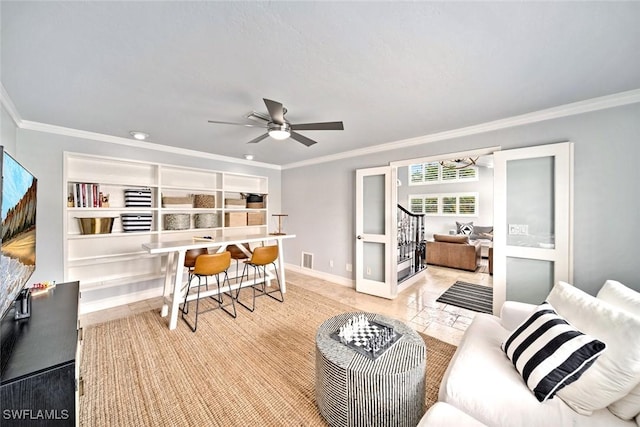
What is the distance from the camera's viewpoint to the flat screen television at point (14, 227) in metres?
1.08

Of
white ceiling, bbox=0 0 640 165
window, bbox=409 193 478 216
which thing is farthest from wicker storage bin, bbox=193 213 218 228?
window, bbox=409 193 478 216

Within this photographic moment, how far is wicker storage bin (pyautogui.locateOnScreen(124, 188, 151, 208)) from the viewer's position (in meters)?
3.41

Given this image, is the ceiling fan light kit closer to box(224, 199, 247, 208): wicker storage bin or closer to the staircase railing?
box(224, 199, 247, 208): wicker storage bin

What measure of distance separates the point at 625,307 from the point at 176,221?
466cm

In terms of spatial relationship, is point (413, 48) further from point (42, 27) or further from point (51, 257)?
point (51, 257)

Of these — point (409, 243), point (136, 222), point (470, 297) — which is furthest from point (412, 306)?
point (136, 222)

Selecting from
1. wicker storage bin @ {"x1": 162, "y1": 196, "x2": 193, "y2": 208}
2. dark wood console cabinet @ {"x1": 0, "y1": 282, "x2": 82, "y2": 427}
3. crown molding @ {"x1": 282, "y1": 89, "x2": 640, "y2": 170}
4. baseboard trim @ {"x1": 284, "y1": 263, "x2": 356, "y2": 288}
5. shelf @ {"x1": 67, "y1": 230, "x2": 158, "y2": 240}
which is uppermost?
crown molding @ {"x1": 282, "y1": 89, "x2": 640, "y2": 170}

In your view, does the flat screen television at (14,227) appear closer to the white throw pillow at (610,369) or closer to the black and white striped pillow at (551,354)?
the black and white striped pillow at (551,354)

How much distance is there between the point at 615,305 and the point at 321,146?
3.35m

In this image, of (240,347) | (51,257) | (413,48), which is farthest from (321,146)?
(51,257)

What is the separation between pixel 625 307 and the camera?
1.33 meters

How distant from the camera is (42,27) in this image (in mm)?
1302

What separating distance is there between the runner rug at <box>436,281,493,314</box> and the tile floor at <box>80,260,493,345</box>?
127 millimetres

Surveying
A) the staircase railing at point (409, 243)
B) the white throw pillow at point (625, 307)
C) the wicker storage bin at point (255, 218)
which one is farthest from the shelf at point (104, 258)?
the white throw pillow at point (625, 307)
